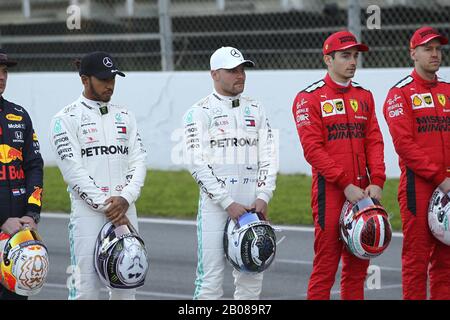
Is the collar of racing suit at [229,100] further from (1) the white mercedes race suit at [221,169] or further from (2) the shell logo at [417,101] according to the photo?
(2) the shell logo at [417,101]

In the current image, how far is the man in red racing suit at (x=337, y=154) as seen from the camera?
23.2 ft

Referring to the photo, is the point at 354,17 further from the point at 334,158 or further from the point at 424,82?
the point at 334,158

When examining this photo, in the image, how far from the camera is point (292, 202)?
12.5 metres

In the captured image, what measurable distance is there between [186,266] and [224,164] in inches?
118

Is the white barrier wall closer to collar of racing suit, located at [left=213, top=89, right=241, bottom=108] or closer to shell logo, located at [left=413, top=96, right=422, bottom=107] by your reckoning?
shell logo, located at [left=413, top=96, right=422, bottom=107]

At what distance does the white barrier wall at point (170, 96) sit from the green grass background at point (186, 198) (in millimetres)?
409

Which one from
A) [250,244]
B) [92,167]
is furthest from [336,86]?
[92,167]

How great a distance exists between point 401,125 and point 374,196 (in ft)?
2.17

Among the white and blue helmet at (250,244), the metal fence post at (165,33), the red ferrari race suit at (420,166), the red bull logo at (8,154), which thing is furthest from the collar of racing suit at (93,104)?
the metal fence post at (165,33)

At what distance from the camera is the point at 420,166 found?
23.7 feet

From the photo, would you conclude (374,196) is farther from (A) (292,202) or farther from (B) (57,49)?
(B) (57,49)

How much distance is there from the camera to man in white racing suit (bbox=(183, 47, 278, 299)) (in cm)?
704

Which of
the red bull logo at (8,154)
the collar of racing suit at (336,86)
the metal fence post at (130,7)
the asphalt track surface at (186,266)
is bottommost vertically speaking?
the asphalt track surface at (186,266)
